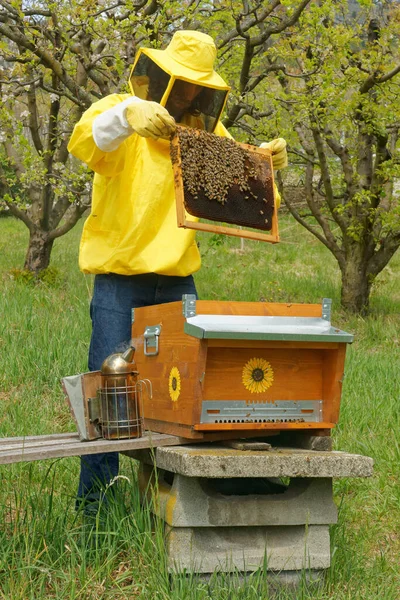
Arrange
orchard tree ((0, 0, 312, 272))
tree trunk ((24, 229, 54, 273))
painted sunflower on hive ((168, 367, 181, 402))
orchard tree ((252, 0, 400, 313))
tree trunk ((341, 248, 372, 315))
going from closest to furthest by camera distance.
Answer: painted sunflower on hive ((168, 367, 181, 402)) < orchard tree ((0, 0, 312, 272)) < orchard tree ((252, 0, 400, 313)) < tree trunk ((341, 248, 372, 315)) < tree trunk ((24, 229, 54, 273))

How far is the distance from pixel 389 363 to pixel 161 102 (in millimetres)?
4083

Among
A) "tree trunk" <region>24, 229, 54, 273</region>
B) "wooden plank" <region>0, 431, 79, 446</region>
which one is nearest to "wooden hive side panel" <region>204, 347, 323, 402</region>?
"wooden plank" <region>0, 431, 79, 446</region>

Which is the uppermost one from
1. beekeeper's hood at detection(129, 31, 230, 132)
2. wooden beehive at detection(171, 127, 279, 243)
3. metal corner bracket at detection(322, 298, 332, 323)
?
beekeeper's hood at detection(129, 31, 230, 132)

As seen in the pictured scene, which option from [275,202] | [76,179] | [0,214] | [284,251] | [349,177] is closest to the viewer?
[275,202]

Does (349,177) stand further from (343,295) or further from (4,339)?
(4,339)

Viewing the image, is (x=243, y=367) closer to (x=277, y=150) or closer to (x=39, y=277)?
(x=277, y=150)

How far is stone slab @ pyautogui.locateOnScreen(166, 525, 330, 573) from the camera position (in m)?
2.80

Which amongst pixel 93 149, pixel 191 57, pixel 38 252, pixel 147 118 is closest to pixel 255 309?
pixel 147 118

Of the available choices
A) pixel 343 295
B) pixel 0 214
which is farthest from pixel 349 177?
pixel 0 214

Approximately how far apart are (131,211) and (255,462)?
46.5 inches

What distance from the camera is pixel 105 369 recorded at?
308 cm

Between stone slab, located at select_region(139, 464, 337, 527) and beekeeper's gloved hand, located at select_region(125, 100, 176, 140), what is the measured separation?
1.24 meters

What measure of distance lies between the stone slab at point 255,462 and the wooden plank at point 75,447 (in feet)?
0.17

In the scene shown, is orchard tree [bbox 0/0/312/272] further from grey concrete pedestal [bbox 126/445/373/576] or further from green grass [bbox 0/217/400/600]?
grey concrete pedestal [bbox 126/445/373/576]
